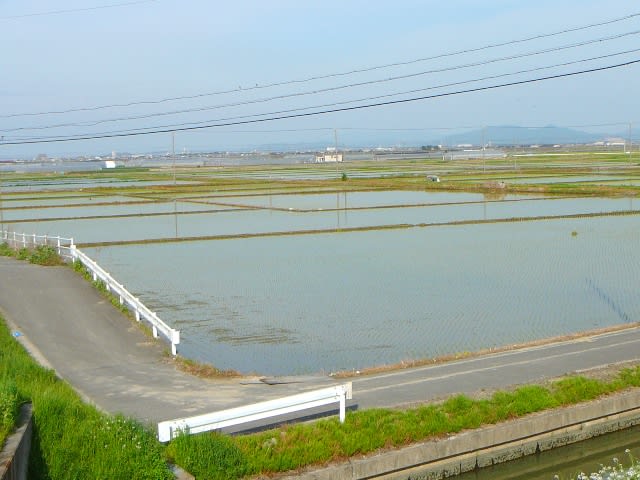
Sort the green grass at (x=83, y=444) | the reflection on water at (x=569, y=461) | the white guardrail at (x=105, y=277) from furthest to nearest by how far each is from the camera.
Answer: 1. the white guardrail at (x=105, y=277)
2. the reflection on water at (x=569, y=461)
3. the green grass at (x=83, y=444)

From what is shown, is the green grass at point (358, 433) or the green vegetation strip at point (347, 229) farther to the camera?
the green vegetation strip at point (347, 229)

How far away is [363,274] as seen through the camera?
18.2 meters

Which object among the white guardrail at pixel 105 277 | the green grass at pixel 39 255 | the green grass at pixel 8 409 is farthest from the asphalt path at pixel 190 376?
the green grass at pixel 39 255

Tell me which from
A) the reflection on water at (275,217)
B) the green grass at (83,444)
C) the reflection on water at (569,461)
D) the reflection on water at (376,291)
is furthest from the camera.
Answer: the reflection on water at (275,217)

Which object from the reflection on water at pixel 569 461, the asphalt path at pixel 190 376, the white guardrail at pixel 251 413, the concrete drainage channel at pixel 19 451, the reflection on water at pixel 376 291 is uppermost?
the concrete drainage channel at pixel 19 451

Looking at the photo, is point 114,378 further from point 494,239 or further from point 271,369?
point 494,239

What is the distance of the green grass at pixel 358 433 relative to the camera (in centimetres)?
635

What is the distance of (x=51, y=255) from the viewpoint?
1945 centimetres

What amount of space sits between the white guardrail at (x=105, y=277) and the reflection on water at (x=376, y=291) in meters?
0.80

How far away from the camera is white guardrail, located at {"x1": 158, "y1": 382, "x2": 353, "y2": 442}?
6449 mm

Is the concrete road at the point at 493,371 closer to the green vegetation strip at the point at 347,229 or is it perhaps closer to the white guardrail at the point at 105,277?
the white guardrail at the point at 105,277

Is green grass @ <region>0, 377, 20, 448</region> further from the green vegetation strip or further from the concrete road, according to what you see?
the green vegetation strip

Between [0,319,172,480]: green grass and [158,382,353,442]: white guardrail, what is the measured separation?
183mm

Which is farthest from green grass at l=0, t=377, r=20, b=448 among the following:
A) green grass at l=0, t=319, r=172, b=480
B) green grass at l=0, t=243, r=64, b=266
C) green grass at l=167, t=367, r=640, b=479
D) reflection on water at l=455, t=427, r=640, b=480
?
green grass at l=0, t=243, r=64, b=266
